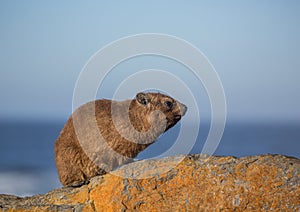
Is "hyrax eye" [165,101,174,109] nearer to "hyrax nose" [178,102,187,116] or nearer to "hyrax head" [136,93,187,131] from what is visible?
"hyrax head" [136,93,187,131]

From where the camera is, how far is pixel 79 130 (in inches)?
482

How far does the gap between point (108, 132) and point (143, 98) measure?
1.38 meters

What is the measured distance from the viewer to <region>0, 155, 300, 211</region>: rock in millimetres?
8359

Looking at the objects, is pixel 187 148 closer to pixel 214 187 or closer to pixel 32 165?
pixel 214 187

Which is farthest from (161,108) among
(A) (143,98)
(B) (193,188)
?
(B) (193,188)

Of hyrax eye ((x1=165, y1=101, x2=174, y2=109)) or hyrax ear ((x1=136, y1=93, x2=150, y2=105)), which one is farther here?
hyrax eye ((x1=165, y1=101, x2=174, y2=109))

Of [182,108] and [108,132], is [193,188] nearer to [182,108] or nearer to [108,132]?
[108,132]

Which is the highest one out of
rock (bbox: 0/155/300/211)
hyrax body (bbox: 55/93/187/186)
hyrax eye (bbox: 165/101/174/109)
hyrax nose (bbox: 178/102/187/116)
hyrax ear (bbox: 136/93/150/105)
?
hyrax ear (bbox: 136/93/150/105)

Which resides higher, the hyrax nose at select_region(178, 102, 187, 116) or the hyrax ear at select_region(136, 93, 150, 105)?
the hyrax ear at select_region(136, 93, 150, 105)

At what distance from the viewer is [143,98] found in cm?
1345

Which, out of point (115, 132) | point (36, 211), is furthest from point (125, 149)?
point (36, 211)

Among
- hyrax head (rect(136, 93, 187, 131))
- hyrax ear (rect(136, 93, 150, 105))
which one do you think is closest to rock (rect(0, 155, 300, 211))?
hyrax head (rect(136, 93, 187, 131))

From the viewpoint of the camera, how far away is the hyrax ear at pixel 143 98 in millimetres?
13383

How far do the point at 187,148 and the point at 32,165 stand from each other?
105 m
